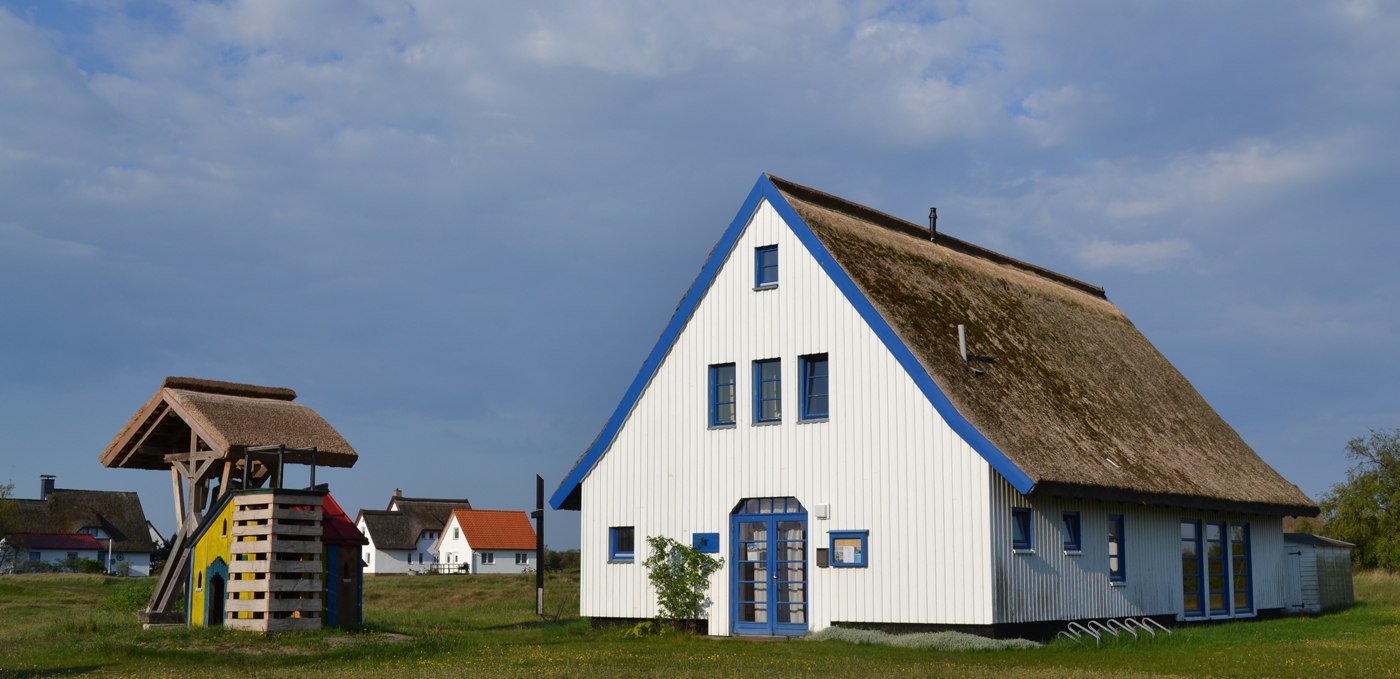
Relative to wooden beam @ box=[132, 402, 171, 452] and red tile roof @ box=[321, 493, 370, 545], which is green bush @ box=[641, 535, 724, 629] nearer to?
red tile roof @ box=[321, 493, 370, 545]

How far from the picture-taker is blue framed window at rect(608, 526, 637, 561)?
28.1 metres

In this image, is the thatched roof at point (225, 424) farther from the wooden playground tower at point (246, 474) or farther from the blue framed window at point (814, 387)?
the blue framed window at point (814, 387)

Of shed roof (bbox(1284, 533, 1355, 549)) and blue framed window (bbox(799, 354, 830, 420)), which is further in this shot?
shed roof (bbox(1284, 533, 1355, 549))

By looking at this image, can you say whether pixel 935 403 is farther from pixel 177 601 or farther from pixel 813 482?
pixel 177 601

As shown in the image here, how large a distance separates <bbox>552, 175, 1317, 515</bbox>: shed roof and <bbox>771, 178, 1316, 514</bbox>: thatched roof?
0.17 feet

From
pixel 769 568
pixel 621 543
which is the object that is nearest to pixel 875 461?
pixel 769 568

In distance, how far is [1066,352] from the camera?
3136cm


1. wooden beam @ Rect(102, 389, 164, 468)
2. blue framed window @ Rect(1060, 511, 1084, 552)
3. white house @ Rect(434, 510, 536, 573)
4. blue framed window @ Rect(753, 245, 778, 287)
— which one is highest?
blue framed window @ Rect(753, 245, 778, 287)

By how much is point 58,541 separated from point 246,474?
88334 millimetres

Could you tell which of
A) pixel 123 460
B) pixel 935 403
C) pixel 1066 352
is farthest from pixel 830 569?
pixel 123 460

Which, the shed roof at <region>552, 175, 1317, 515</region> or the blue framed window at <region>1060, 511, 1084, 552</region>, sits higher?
the shed roof at <region>552, 175, 1317, 515</region>

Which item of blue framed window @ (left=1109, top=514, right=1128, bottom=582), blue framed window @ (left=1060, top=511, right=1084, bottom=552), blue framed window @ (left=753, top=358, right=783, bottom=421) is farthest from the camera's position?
blue framed window @ (left=1109, top=514, right=1128, bottom=582)

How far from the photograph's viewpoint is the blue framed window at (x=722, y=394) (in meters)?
27.1

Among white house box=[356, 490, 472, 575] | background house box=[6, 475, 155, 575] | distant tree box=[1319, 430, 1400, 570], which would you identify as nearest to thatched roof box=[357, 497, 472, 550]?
white house box=[356, 490, 472, 575]
